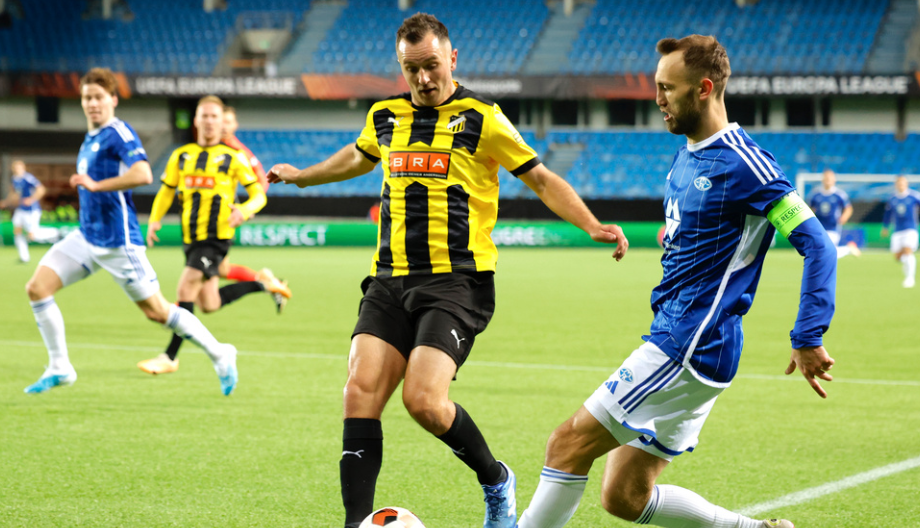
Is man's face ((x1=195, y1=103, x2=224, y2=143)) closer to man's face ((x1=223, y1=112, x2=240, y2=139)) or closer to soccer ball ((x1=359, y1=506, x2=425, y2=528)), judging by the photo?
man's face ((x1=223, y1=112, x2=240, y2=139))

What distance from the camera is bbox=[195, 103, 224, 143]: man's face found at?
9.05 m

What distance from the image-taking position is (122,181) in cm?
700

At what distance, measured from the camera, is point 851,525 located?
4375mm

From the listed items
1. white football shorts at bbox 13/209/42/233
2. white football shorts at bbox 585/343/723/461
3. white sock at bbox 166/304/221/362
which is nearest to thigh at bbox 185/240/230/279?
white sock at bbox 166/304/221/362

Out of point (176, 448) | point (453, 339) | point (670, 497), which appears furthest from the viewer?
point (176, 448)

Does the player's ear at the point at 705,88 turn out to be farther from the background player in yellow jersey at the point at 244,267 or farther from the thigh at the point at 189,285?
the thigh at the point at 189,285

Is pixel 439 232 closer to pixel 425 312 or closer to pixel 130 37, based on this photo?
pixel 425 312

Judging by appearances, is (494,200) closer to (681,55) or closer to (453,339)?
(453,339)

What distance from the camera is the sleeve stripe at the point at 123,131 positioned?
286 inches

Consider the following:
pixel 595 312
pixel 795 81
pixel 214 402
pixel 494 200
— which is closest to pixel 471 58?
pixel 795 81

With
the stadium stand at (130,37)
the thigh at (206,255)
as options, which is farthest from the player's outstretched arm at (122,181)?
the stadium stand at (130,37)

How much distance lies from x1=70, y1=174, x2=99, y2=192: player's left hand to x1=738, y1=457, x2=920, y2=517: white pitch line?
462cm

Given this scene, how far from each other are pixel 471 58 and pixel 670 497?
3161 cm

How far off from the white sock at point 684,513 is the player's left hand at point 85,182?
4580 mm
